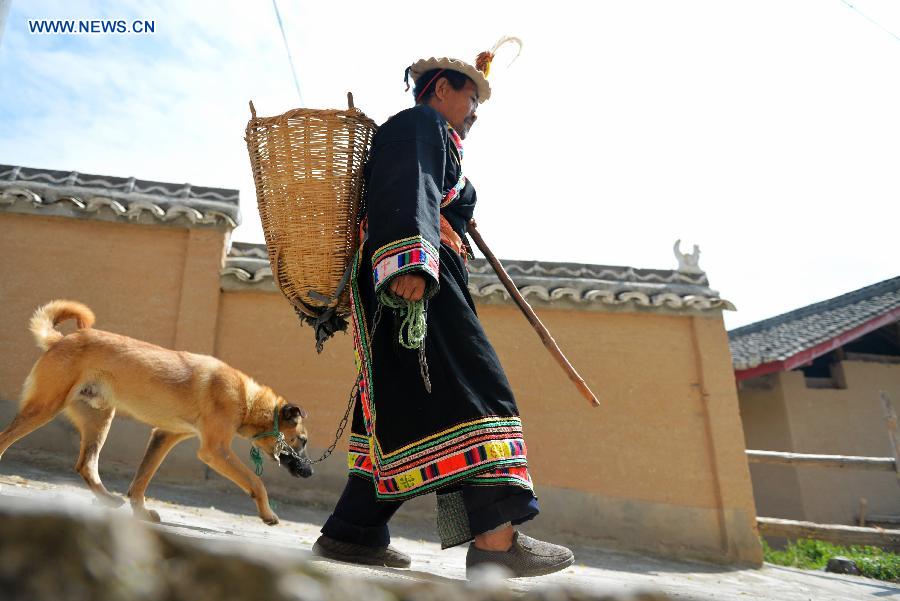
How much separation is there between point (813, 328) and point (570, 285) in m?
7.07

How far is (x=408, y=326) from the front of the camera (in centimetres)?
237

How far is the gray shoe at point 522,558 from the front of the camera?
7.34 feet

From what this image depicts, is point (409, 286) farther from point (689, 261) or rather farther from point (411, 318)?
point (689, 261)

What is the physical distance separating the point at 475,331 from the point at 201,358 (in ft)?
10.2

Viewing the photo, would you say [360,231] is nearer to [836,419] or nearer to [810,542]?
[810,542]

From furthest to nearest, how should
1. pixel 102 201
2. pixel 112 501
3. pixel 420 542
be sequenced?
→ pixel 102 201 < pixel 420 542 < pixel 112 501

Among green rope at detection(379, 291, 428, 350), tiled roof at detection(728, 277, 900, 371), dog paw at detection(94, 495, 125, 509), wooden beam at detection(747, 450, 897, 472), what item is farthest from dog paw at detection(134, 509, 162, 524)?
tiled roof at detection(728, 277, 900, 371)

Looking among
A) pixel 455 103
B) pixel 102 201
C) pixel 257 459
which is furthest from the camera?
pixel 102 201

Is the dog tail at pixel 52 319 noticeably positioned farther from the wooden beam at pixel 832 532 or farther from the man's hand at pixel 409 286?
the wooden beam at pixel 832 532

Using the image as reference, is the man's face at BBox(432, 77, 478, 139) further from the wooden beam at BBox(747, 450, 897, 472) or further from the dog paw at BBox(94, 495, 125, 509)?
the wooden beam at BBox(747, 450, 897, 472)

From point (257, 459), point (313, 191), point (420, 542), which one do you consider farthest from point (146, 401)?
point (313, 191)

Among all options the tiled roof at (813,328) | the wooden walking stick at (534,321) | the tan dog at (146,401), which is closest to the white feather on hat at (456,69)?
the wooden walking stick at (534,321)

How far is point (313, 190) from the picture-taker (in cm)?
275

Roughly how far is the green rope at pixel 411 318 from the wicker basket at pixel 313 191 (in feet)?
1.56
